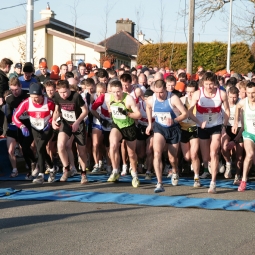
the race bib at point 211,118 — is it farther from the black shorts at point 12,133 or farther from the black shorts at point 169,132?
the black shorts at point 12,133

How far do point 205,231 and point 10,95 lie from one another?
626 centimetres

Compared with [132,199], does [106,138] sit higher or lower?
higher

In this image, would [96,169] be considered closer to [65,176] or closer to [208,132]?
[65,176]

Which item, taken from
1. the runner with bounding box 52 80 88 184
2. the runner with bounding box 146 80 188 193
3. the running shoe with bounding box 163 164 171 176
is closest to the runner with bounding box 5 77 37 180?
the runner with bounding box 52 80 88 184

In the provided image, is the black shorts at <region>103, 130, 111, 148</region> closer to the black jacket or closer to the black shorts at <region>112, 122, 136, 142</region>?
the black shorts at <region>112, 122, 136, 142</region>

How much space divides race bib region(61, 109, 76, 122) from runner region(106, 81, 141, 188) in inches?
26.9

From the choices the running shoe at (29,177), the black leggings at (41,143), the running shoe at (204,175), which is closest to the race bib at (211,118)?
the running shoe at (204,175)

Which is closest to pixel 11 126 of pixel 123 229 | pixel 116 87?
pixel 116 87

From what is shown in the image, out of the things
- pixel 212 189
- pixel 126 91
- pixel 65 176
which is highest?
pixel 126 91

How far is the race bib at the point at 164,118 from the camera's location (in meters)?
11.8

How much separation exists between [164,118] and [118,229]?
3956 millimetres

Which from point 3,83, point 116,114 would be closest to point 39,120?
point 116,114

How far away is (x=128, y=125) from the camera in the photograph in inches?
487

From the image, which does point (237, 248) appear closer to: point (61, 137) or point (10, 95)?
point (61, 137)
